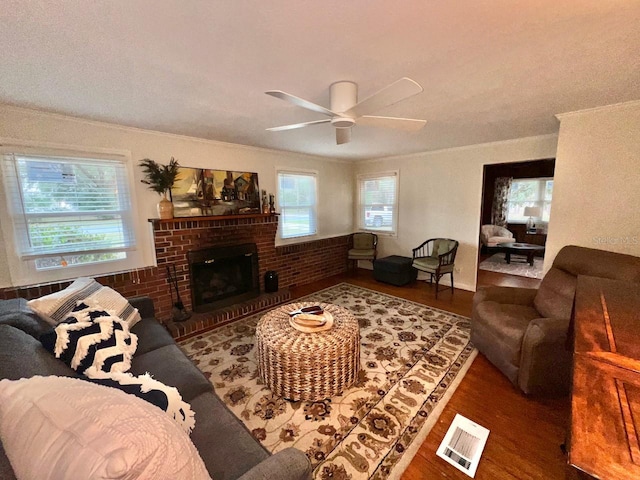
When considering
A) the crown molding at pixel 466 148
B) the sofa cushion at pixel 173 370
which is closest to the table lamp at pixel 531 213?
the crown molding at pixel 466 148

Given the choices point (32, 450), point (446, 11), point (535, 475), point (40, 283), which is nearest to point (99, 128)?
point (40, 283)

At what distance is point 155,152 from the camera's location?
297 centimetres

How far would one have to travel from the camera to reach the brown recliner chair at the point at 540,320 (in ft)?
5.77

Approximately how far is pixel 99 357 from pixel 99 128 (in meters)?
2.40

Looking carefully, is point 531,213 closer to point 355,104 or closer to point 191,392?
point 355,104

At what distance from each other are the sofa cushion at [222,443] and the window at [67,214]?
2.30 m

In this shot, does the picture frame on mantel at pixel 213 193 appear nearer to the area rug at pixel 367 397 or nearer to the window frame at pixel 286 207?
the window frame at pixel 286 207

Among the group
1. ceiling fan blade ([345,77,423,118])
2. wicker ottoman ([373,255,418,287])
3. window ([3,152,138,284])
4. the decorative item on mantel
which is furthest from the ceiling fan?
wicker ottoman ([373,255,418,287])

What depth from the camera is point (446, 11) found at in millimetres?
1110

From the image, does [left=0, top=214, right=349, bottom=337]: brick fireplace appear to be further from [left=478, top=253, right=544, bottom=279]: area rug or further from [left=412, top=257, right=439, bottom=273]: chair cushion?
[left=478, top=253, right=544, bottom=279]: area rug

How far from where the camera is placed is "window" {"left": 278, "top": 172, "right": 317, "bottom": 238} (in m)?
4.32

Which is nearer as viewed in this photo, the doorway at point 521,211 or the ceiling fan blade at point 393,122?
the ceiling fan blade at point 393,122

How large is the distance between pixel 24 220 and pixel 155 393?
8.17ft

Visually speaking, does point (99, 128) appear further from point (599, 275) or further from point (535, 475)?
point (599, 275)
